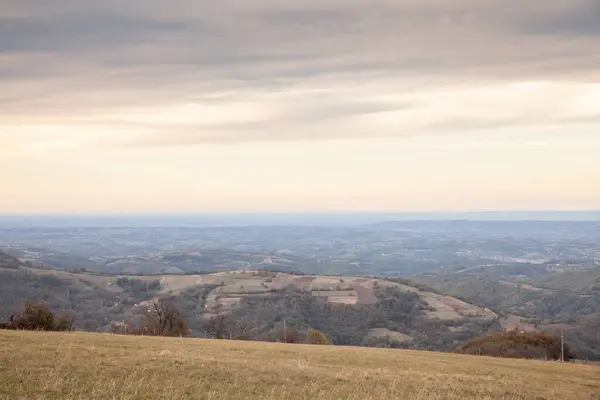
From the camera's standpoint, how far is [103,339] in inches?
1273

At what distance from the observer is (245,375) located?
71.2 ft

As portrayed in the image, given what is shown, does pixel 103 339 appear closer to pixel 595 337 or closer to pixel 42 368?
pixel 42 368

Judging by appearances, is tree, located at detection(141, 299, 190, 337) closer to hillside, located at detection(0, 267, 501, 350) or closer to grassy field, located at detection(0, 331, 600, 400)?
grassy field, located at detection(0, 331, 600, 400)

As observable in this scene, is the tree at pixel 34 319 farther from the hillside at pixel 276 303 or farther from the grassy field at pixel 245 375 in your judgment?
the hillside at pixel 276 303

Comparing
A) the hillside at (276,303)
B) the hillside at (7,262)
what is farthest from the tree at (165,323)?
the hillside at (7,262)

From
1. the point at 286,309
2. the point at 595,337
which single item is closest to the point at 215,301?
the point at 286,309

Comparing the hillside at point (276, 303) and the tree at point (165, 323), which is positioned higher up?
the tree at point (165, 323)

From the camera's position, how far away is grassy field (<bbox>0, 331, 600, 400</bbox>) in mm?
17297

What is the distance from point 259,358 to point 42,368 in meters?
11.0

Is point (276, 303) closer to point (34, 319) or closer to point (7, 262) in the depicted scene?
point (7, 262)

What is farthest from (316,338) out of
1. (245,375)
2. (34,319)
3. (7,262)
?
(7,262)

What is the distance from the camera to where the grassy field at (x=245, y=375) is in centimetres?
1730

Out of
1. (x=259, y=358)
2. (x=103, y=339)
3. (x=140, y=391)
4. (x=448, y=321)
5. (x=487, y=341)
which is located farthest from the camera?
(x=448, y=321)

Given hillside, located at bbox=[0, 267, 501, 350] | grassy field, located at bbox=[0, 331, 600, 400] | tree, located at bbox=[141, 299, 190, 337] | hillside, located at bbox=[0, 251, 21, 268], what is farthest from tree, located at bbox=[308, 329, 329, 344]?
hillside, located at bbox=[0, 251, 21, 268]
